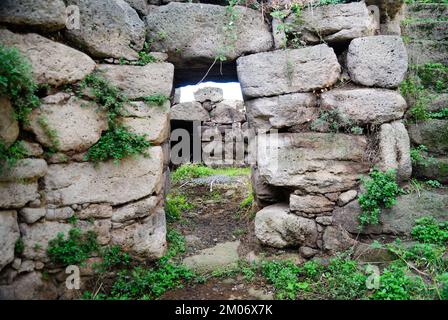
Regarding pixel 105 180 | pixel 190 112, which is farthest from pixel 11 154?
pixel 190 112

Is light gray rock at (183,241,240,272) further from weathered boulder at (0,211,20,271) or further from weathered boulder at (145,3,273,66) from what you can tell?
weathered boulder at (145,3,273,66)

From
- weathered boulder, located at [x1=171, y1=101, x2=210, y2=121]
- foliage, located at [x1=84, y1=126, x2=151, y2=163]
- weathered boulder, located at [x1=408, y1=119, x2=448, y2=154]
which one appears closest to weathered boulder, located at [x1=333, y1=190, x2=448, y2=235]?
weathered boulder, located at [x1=408, y1=119, x2=448, y2=154]

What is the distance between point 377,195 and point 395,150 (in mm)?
514

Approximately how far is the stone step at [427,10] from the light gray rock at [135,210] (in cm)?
389

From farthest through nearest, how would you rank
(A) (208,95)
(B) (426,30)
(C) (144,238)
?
(A) (208,95) → (B) (426,30) → (C) (144,238)

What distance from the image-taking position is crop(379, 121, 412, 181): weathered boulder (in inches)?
120

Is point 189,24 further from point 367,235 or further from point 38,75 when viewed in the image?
point 367,235

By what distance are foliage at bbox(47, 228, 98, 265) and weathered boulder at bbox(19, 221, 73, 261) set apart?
0.13 ft

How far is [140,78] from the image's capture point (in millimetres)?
2996

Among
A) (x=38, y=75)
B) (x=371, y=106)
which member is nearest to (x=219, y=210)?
(x=371, y=106)

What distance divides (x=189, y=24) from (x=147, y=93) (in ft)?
2.85

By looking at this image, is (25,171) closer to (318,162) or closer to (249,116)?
(249,116)

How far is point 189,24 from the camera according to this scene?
3182mm
